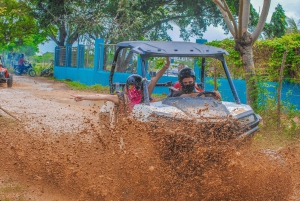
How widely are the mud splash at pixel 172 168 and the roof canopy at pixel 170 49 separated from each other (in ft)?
2.95

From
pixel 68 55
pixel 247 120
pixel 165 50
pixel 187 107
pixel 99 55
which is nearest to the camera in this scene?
pixel 187 107

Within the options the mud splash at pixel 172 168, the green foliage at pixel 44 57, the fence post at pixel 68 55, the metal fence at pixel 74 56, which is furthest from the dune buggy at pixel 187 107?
the green foliage at pixel 44 57

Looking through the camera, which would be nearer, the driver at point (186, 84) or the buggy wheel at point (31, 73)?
the driver at point (186, 84)

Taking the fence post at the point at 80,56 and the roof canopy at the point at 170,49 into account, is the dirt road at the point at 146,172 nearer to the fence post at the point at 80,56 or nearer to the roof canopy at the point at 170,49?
the roof canopy at the point at 170,49

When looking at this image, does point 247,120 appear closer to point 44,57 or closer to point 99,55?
point 99,55

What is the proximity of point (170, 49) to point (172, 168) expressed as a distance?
1595 millimetres

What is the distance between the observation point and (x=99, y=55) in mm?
23375

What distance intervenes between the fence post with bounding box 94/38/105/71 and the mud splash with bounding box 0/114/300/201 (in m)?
17.6

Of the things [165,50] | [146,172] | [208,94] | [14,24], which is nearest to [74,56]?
[14,24]

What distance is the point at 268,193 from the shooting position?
16.4 ft

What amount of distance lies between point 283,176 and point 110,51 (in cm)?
1756

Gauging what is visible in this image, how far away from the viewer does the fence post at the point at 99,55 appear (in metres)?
23.1

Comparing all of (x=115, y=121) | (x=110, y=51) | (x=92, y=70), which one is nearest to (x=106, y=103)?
(x=115, y=121)

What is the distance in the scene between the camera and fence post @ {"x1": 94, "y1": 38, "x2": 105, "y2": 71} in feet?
75.7
